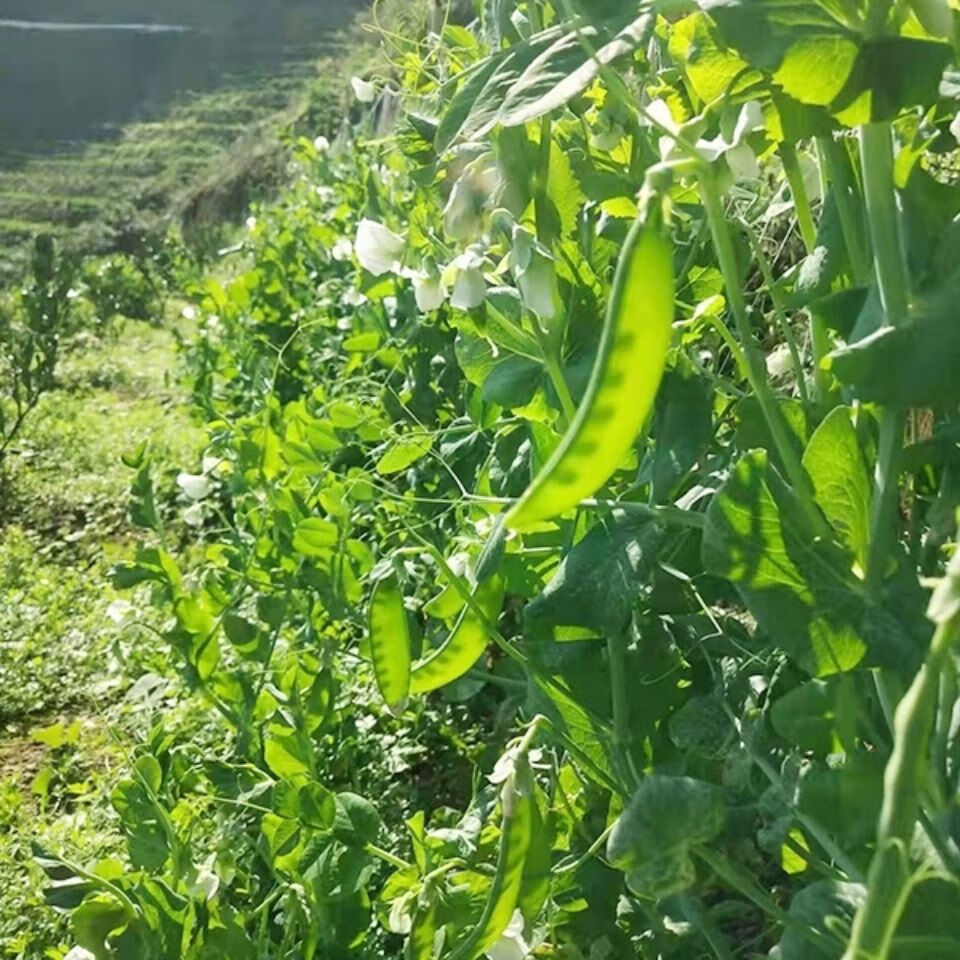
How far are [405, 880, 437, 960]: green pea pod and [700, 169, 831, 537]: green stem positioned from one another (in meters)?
0.30

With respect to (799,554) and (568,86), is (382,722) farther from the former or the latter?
(568,86)

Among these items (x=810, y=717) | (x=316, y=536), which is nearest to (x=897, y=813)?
(x=810, y=717)

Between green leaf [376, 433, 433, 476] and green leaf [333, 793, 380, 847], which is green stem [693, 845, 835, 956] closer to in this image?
green leaf [333, 793, 380, 847]

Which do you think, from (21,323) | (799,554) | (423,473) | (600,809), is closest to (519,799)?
(799,554)

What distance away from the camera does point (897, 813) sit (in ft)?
0.91

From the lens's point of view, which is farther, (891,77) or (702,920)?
(702,920)

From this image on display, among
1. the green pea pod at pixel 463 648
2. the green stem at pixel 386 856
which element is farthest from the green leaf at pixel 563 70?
the green stem at pixel 386 856

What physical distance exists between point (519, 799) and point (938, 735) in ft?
0.56

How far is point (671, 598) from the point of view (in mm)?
664

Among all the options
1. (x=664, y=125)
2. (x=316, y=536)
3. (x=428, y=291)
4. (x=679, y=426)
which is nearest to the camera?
(x=664, y=125)

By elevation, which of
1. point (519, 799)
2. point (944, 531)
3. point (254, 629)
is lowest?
point (254, 629)

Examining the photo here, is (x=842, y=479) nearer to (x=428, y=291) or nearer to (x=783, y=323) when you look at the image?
(x=783, y=323)

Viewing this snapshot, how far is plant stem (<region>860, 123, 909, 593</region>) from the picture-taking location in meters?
0.43

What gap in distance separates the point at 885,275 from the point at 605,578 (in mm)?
197
